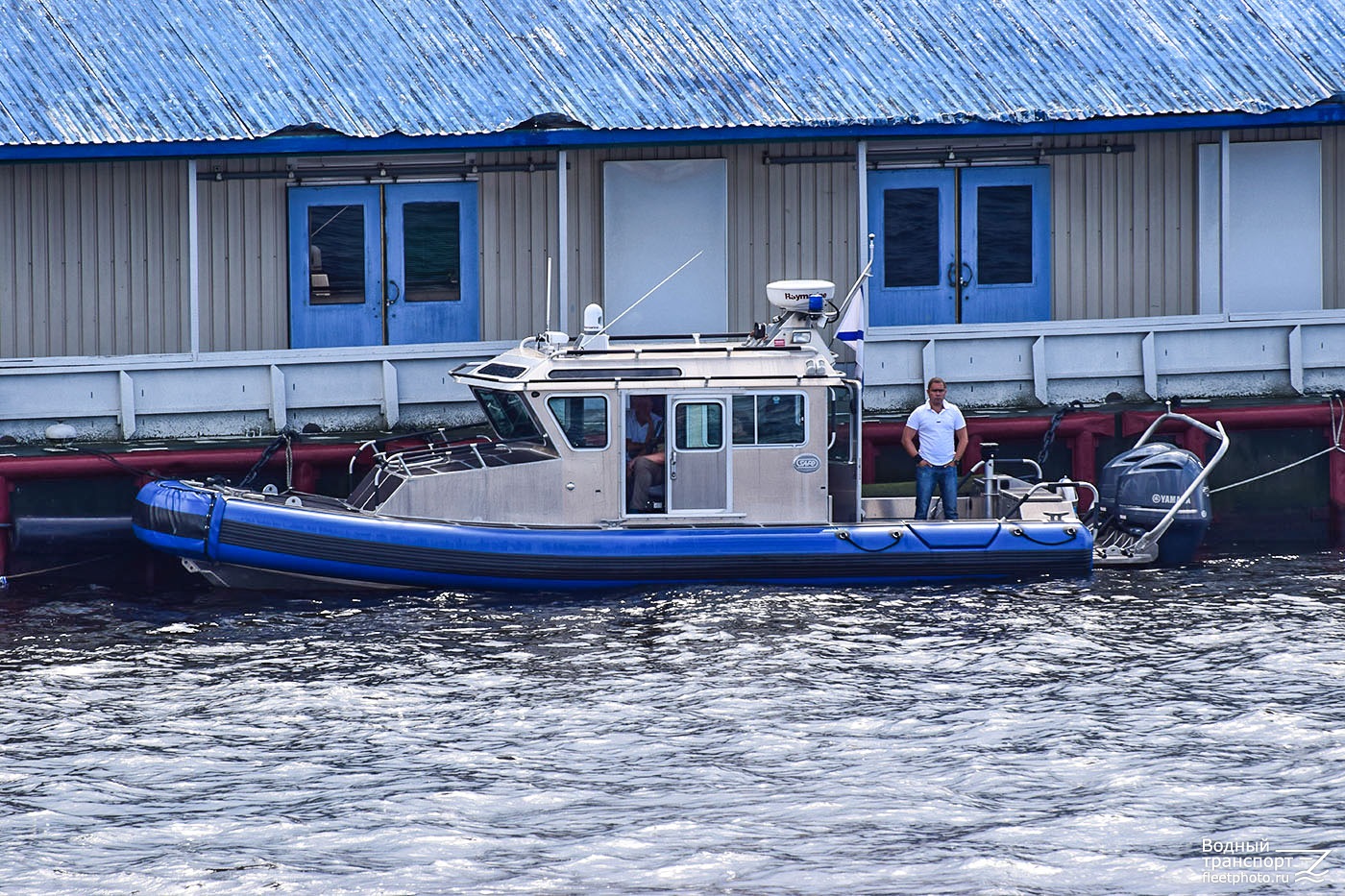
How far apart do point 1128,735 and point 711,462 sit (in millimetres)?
5188

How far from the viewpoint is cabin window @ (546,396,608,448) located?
1788 cm

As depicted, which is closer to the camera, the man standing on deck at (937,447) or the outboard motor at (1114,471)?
the man standing on deck at (937,447)

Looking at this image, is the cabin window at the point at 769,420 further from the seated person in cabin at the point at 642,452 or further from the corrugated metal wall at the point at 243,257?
the corrugated metal wall at the point at 243,257

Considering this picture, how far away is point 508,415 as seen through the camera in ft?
59.9

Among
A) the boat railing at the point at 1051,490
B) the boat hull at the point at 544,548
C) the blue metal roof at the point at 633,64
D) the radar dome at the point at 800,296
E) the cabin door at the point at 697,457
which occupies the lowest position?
the boat hull at the point at 544,548

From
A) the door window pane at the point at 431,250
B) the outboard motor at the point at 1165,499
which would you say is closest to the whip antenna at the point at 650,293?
the door window pane at the point at 431,250

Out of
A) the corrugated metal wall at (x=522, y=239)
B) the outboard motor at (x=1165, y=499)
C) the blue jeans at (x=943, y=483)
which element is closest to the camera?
the blue jeans at (x=943, y=483)

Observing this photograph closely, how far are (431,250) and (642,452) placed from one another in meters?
4.69

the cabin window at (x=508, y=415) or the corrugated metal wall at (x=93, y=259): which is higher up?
the corrugated metal wall at (x=93, y=259)

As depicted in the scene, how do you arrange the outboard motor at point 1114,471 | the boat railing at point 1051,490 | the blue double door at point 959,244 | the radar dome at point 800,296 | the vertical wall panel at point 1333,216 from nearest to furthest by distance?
the radar dome at point 800,296 → the boat railing at point 1051,490 → the outboard motor at point 1114,471 → the blue double door at point 959,244 → the vertical wall panel at point 1333,216

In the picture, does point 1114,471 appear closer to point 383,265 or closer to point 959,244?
point 959,244

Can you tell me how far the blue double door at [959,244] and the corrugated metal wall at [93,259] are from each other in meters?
7.48

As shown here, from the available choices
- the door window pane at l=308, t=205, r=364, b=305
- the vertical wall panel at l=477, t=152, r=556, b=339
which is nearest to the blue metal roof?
the vertical wall panel at l=477, t=152, r=556, b=339

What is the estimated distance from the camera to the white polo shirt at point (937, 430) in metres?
18.7
